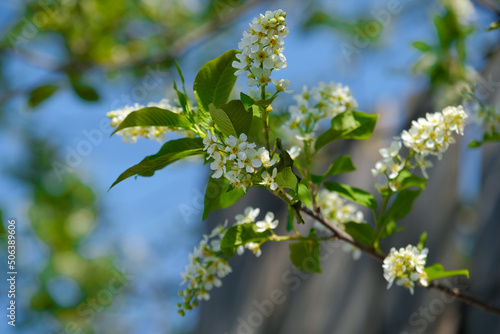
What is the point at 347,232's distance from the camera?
0.77 meters

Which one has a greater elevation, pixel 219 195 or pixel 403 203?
pixel 219 195

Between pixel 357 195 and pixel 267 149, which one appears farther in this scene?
pixel 357 195

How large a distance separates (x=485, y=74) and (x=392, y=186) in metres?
1.02

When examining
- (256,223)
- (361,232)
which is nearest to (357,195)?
(361,232)

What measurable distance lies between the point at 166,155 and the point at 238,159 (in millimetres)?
100

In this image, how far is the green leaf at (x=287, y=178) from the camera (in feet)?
1.98


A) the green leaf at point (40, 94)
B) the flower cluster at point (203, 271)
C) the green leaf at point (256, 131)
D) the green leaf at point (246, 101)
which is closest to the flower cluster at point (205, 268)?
the flower cluster at point (203, 271)

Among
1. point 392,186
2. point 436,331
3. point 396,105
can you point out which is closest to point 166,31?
point 396,105

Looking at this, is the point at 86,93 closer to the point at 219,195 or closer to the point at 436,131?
the point at 219,195

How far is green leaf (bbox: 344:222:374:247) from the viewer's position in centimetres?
76

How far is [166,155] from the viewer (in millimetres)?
639

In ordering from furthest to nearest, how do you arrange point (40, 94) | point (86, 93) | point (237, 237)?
point (86, 93)
point (40, 94)
point (237, 237)

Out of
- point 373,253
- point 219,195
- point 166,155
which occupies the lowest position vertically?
point 373,253

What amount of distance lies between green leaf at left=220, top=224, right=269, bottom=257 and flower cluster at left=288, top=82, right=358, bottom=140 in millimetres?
179
